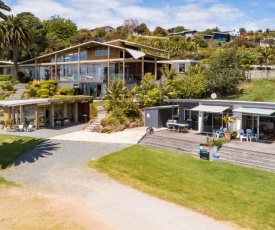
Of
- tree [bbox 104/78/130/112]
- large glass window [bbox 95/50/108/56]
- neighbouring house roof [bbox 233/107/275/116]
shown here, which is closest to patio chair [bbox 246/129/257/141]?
neighbouring house roof [bbox 233/107/275/116]

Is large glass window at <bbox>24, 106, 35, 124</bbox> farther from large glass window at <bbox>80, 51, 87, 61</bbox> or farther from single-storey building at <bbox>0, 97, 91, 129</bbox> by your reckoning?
large glass window at <bbox>80, 51, 87, 61</bbox>

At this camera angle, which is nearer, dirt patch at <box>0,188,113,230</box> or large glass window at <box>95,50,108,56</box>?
dirt patch at <box>0,188,113,230</box>

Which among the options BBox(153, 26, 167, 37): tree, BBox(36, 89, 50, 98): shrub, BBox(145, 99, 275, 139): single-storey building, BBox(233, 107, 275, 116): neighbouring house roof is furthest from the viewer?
BBox(153, 26, 167, 37): tree

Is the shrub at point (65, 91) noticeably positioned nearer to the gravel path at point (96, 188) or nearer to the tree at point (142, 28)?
the gravel path at point (96, 188)

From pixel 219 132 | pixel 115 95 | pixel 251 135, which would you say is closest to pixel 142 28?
pixel 115 95

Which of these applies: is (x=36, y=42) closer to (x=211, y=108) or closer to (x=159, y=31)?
(x=211, y=108)

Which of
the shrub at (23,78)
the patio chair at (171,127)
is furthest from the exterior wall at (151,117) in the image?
the shrub at (23,78)
